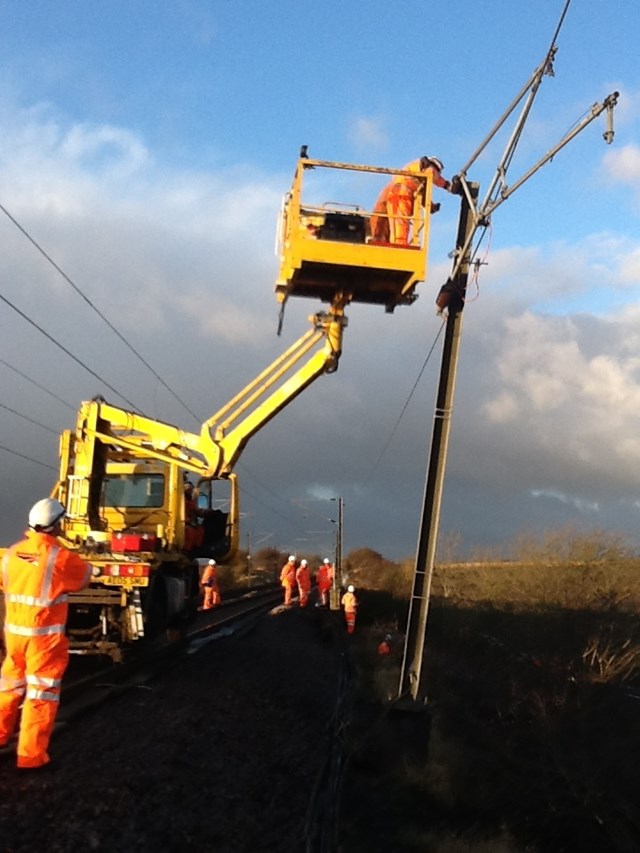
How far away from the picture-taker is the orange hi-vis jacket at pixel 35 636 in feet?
18.6

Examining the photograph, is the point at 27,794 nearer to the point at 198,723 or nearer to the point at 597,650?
the point at 198,723

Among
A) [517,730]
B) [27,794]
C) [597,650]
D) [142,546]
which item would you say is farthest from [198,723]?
[597,650]

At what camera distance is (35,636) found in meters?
5.72

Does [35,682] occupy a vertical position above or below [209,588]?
above

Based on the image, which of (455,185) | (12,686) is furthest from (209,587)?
(12,686)

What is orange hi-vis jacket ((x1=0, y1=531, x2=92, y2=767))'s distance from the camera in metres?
5.66

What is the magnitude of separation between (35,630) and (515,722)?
47.8ft

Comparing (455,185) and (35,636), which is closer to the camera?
(35,636)

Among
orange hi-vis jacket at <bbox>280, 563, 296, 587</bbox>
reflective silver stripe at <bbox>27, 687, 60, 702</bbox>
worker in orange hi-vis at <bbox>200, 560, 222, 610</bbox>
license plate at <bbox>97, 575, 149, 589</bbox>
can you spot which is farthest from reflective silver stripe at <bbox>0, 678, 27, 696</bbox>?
orange hi-vis jacket at <bbox>280, 563, 296, 587</bbox>

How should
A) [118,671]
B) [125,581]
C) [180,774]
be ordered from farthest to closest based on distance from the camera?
[125,581], [118,671], [180,774]

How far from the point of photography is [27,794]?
208 inches

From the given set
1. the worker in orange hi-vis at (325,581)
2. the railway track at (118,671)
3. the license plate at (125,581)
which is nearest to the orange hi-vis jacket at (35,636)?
the railway track at (118,671)

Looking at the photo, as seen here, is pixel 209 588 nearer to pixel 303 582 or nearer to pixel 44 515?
pixel 303 582

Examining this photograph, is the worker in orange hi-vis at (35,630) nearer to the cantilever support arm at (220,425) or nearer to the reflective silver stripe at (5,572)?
the reflective silver stripe at (5,572)
